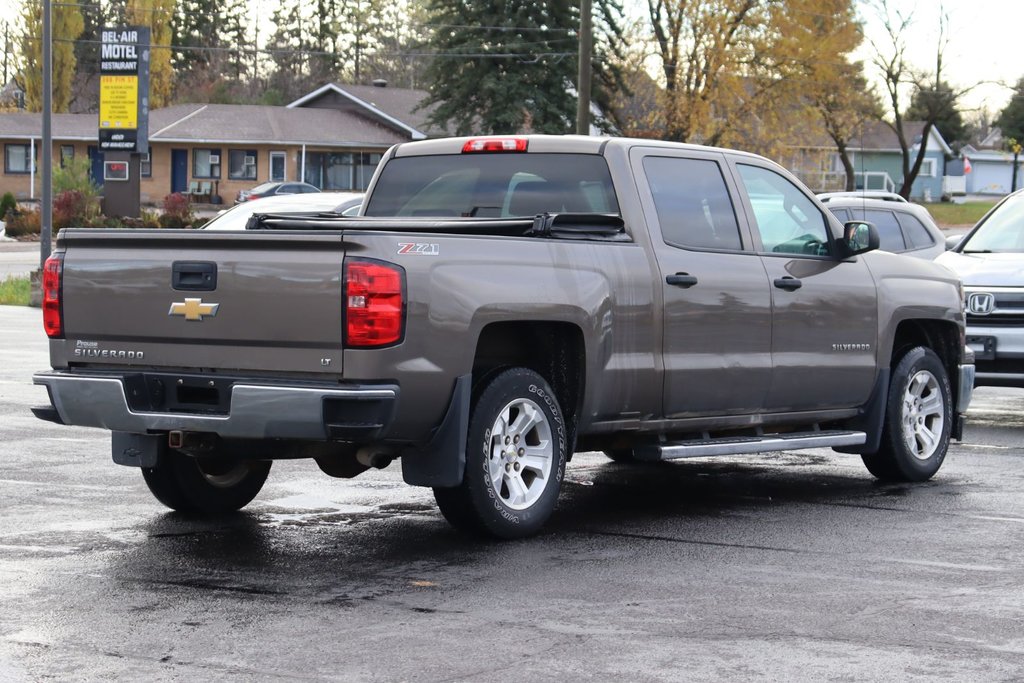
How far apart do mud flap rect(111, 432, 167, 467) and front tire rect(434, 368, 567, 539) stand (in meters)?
1.32

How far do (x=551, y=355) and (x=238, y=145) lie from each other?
6635cm

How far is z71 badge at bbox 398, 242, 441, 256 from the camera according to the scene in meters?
7.18

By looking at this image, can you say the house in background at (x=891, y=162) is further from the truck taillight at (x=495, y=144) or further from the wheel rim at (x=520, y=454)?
the wheel rim at (x=520, y=454)

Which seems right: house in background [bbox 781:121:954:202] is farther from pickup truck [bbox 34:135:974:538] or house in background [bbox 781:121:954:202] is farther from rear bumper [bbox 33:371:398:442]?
rear bumper [bbox 33:371:398:442]

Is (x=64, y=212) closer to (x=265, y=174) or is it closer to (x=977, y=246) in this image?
(x=265, y=174)

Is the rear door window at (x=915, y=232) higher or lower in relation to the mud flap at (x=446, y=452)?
higher

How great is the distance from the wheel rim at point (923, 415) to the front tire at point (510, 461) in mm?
3054

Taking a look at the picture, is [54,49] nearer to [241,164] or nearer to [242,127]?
[242,127]

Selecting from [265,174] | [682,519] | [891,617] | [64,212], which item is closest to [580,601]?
[891,617]

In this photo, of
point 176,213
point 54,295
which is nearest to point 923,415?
point 54,295

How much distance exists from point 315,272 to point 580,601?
180 cm

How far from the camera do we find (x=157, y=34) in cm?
8075

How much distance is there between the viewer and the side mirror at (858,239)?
9.71 meters

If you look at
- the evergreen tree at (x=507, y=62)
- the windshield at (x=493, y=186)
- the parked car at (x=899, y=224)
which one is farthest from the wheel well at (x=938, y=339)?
the evergreen tree at (x=507, y=62)
